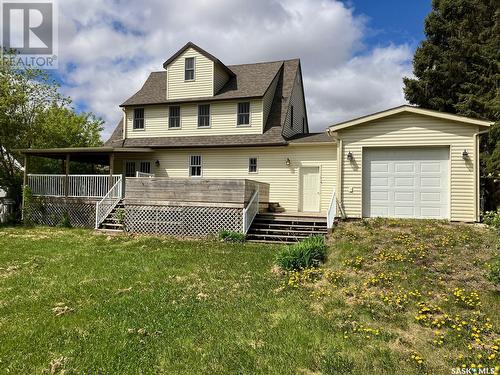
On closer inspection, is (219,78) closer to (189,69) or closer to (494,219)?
(189,69)

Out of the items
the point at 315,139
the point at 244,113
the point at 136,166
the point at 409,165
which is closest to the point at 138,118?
the point at 136,166

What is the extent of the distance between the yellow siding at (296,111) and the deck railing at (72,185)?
851 cm

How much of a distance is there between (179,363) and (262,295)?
269cm

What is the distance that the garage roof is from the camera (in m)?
11.9

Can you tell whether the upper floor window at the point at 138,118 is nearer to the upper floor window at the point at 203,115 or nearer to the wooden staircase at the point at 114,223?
the upper floor window at the point at 203,115

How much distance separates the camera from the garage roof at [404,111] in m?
11.9

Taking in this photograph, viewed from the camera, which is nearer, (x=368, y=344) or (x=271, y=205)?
(x=368, y=344)

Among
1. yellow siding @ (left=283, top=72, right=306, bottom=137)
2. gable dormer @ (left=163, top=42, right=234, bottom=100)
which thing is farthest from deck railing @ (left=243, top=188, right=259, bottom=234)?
gable dormer @ (left=163, top=42, right=234, bottom=100)

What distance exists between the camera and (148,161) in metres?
18.5

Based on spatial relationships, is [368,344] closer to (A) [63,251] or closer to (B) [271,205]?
(A) [63,251]

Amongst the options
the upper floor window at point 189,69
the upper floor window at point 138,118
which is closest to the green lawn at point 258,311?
the upper floor window at point 138,118

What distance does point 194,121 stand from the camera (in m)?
18.3

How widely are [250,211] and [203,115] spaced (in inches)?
276

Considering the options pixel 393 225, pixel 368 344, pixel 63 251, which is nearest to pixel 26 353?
pixel 368 344
